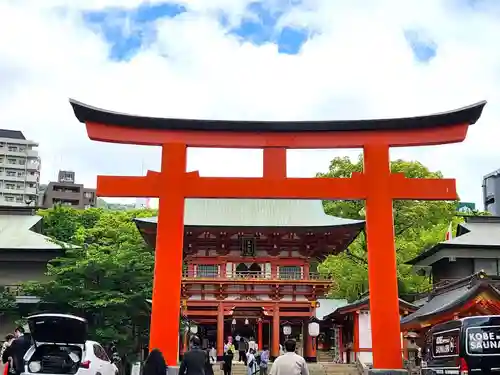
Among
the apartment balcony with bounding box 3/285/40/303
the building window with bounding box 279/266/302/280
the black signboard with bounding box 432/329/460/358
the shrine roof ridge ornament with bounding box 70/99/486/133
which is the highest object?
the shrine roof ridge ornament with bounding box 70/99/486/133

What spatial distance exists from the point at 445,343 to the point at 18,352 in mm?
9119

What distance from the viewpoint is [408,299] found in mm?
36375

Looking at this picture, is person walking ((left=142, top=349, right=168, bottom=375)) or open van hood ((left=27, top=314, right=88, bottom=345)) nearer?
person walking ((left=142, top=349, right=168, bottom=375))

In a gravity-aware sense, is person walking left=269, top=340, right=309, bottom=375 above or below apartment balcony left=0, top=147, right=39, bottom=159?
below

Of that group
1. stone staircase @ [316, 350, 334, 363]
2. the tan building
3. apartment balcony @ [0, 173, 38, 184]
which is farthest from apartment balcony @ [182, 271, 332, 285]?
apartment balcony @ [0, 173, 38, 184]

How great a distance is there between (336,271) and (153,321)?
71.6ft

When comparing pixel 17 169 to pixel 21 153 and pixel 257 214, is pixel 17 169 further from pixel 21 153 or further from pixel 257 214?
pixel 257 214

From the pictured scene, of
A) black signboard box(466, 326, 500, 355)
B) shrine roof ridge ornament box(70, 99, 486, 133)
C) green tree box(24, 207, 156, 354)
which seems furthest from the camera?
green tree box(24, 207, 156, 354)

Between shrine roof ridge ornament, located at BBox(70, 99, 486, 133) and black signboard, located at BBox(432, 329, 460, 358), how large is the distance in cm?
739

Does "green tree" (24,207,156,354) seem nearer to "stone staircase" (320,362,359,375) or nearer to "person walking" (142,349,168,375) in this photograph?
"stone staircase" (320,362,359,375)

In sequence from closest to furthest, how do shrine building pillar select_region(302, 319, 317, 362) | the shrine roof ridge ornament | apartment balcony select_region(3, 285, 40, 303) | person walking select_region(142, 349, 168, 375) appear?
1. person walking select_region(142, 349, 168, 375)
2. the shrine roof ridge ornament
3. apartment balcony select_region(3, 285, 40, 303)
4. shrine building pillar select_region(302, 319, 317, 362)

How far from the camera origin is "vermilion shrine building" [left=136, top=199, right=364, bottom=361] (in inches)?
1337

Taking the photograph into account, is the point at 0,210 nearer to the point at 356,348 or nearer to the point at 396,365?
the point at 356,348

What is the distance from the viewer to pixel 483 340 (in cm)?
1145
